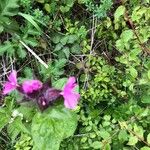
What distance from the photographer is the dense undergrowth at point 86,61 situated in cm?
192

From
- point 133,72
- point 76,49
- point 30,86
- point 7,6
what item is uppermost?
point 7,6

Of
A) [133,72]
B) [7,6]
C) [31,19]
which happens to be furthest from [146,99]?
[7,6]

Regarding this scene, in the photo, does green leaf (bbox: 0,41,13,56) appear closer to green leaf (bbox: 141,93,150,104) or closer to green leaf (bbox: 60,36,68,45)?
green leaf (bbox: 60,36,68,45)

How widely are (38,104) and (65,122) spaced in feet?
0.58

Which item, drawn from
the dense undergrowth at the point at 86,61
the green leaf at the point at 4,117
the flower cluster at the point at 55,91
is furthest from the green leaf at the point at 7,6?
the flower cluster at the point at 55,91

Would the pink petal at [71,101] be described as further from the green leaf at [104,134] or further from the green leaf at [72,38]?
the green leaf at [72,38]

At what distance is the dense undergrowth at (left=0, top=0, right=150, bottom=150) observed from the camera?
6.28 ft

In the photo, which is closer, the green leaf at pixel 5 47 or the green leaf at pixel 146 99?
the green leaf at pixel 146 99

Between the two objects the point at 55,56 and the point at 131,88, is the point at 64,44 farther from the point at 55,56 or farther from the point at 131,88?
the point at 131,88

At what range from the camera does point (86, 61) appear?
2227mm

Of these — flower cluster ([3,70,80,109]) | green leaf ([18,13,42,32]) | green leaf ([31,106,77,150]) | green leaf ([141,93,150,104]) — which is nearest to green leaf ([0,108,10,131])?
green leaf ([31,106,77,150])

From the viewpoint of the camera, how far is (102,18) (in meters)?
2.30

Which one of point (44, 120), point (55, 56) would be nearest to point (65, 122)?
point (44, 120)

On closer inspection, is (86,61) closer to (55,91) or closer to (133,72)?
(133,72)
